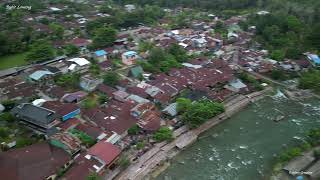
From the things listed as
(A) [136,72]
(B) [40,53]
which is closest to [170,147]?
(A) [136,72]

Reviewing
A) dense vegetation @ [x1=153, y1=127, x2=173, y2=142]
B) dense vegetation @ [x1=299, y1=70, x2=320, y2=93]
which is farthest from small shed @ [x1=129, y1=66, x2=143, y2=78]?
dense vegetation @ [x1=299, y1=70, x2=320, y2=93]

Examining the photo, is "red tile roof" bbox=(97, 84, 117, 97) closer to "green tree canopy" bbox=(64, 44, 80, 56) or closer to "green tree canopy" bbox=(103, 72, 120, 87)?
"green tree canopy" bbox=(103, 72, 120, 87)

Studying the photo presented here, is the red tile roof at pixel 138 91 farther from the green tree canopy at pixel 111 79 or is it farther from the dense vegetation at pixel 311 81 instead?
the dense vegetation at pixel 311 81

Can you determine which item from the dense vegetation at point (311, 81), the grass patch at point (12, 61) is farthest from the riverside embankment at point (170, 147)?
the grass patch at point (12, 61)

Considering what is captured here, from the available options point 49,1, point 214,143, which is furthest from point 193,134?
point 49,1

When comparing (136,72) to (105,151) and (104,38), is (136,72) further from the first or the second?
(105,151)

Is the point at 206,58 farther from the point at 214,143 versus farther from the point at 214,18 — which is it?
the point at 214,18
